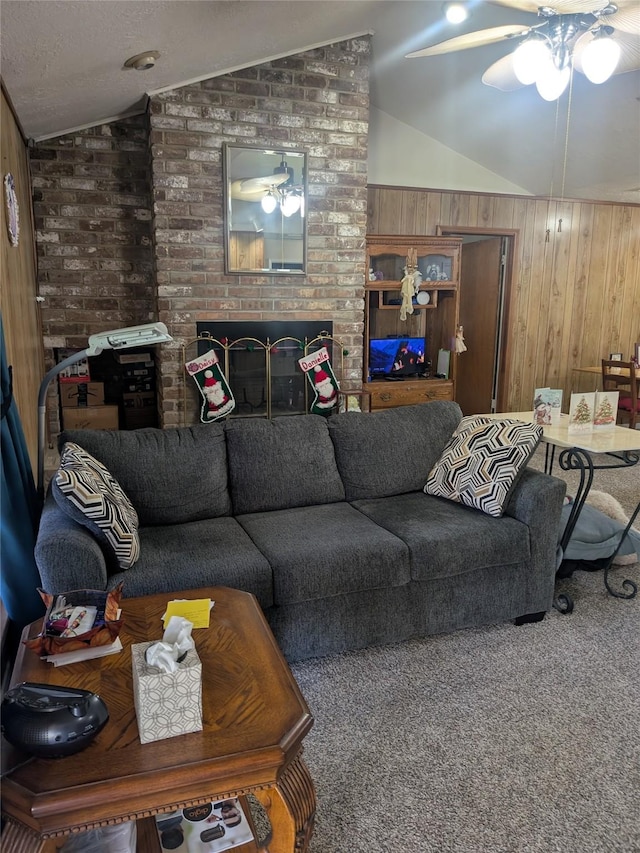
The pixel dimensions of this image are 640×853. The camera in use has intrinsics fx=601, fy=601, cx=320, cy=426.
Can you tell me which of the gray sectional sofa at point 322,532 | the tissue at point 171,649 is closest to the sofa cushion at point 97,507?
the gray sectional sofa at point 322,532

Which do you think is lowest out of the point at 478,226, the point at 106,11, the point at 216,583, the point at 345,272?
the point at 216,583

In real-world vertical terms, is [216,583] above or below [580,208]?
below

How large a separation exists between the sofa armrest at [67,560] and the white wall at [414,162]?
4.57m

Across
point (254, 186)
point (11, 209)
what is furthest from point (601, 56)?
point (11, 209)

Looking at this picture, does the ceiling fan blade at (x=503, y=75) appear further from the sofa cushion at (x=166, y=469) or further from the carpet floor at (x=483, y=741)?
the carpet floor at (x=483, y=741)

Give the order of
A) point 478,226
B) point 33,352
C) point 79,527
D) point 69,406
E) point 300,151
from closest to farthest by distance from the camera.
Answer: point 79,527 < point 33,352 < point 300,151 < point 69,406 < point 478,226

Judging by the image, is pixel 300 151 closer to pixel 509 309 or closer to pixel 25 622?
pixel 509 309

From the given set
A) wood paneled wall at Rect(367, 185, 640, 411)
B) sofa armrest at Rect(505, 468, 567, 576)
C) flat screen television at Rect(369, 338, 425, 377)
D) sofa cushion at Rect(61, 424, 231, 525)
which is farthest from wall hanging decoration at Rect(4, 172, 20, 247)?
wood paneled wall at Rect(367, 185, 640, 411)

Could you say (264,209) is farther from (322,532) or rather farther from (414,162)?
(322,532)

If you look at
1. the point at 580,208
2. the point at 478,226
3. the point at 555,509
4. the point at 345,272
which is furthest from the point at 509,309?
the point at 555,509

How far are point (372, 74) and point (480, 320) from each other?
8.98 ft

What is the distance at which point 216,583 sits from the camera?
80.0 inches

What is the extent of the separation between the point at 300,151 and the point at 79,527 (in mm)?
3400

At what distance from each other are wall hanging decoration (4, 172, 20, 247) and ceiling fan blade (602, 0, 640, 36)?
279 centimetres
